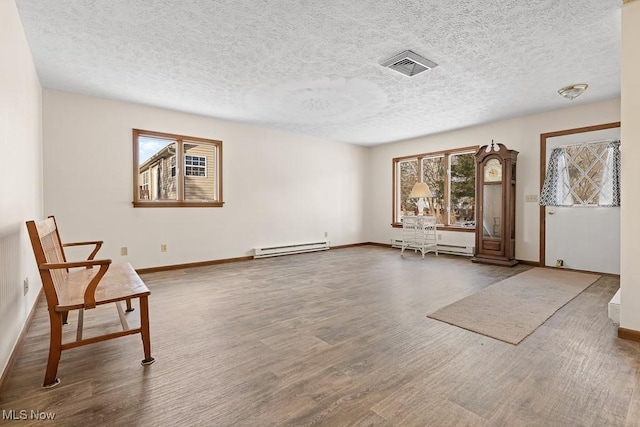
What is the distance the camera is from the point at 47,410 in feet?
4.76

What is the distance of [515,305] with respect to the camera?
117 inches

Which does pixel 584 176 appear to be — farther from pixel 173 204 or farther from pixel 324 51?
pixel 173 204

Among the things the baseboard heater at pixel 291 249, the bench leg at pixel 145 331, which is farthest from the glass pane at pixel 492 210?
the bench leg at pixel 145 331

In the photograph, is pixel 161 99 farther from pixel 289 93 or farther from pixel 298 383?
pixel 298 383

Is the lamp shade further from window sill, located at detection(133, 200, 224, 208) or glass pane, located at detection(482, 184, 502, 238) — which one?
window sill, located at detection(133, 200, 224, 208)

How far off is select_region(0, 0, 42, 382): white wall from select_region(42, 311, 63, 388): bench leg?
10.8 inches

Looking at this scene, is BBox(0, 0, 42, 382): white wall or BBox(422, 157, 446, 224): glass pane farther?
BBox(422, 157, 446, 224): glass pane

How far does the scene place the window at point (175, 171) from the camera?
450 centimetres

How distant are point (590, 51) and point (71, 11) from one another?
4.58 m

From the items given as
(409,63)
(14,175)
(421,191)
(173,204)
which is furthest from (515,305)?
(173,204)

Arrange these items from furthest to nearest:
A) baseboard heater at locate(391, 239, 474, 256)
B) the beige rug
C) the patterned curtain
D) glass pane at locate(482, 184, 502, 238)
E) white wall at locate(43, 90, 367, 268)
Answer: baseboard heater at locate(391, 239, 474, 256), glass pane at locate(482, 184, 502, 238), the patterned curtain, white wall at locate(43, 90, 367, 268), the beige rug

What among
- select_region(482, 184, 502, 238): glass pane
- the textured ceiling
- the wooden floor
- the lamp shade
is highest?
the textured ceiling

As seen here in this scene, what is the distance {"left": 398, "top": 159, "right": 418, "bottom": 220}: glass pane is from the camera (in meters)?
6.80

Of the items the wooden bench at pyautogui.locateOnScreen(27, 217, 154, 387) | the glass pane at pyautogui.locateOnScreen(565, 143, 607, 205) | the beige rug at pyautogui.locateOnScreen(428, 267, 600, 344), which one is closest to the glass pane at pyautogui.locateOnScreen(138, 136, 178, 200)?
the wooden bench at pyautogui.locateOnScreen(27, 217, 154, 387)
